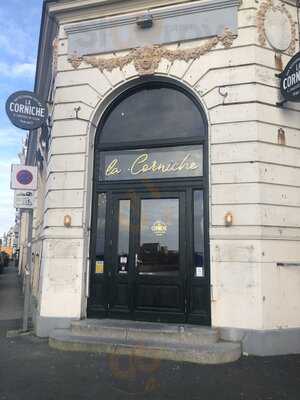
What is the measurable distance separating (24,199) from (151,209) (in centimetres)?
290

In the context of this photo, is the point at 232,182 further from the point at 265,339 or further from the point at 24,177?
the point at 24,177

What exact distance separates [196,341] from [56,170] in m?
4.32

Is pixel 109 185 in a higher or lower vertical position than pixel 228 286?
higher

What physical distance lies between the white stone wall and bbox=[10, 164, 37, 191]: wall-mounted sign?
0.63m

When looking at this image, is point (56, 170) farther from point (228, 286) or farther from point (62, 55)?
point (228, 286)

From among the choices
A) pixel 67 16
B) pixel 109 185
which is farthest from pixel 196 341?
pixel 67 16

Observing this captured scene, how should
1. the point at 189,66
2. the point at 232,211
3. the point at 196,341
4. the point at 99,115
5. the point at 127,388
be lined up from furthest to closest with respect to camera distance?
the point at 99,115 → the point at 189,66 → the point at 232,211 → the point at 196,341 → the point at 127,388

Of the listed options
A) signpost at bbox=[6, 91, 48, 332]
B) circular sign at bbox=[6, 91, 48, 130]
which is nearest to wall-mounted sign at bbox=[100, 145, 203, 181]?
signpost at bbox=[6, 91, 48, 332]

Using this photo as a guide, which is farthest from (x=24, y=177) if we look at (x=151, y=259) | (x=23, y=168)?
(x=151, y=259)

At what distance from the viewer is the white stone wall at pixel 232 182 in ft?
24.8

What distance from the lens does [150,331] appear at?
7.48 meters

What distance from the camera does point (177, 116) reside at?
884cm

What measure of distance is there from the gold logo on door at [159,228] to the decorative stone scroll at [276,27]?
3842mm

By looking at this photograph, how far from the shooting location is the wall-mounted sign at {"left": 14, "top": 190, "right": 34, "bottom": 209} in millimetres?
9570
